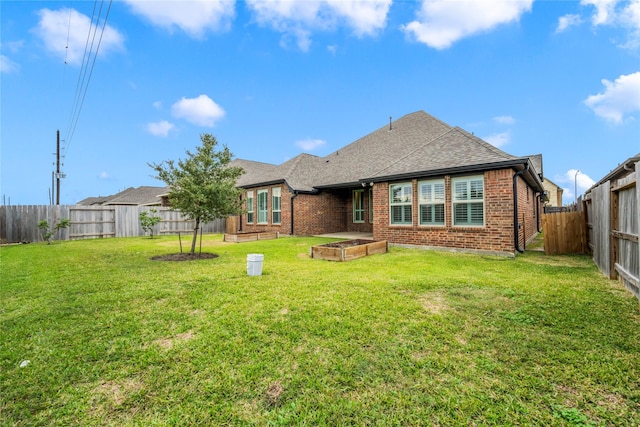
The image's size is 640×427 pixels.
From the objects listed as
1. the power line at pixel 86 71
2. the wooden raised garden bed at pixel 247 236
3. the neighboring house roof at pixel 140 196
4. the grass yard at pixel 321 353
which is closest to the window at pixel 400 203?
the grass yard at pixel 321 353

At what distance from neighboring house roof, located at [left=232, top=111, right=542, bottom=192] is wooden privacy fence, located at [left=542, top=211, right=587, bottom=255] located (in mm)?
1912

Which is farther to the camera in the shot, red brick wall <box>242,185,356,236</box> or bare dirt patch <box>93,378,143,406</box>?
red brick wall <box>242,185,356,236</box>

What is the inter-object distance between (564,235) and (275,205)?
1324cm

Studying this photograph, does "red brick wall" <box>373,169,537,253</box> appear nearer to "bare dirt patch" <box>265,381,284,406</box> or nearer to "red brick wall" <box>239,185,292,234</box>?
"red brick wall" <box>239,185,292,234</box>

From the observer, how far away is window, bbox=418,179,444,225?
9.73m

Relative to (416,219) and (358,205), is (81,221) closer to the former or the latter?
(358,205)

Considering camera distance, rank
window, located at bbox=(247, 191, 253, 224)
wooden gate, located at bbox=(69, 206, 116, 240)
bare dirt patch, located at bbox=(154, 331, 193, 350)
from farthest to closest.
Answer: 1. window, located at bbox=(247, 191, 253, 224)
2. wooden gate, located at bbox=(69, 206, 116, 240)
3. bare dirt patch, located at bbox=(154, 331, 193, 350)

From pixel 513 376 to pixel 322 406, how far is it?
5.62ft

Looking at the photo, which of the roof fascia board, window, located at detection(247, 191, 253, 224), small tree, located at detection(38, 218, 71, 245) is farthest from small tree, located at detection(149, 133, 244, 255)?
small tree, located at detection(38, 218, 71, 245)

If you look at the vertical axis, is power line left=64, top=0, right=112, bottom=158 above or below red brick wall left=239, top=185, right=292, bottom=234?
above

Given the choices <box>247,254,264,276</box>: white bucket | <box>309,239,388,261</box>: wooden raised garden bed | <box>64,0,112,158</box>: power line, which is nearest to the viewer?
<box>247,254,264,276</box>: white bucket

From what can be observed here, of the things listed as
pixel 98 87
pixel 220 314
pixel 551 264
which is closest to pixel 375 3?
pixel 551 264

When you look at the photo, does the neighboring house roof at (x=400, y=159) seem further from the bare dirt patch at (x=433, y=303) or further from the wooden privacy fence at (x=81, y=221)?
the bare dirt patch at (x=433, y=303)

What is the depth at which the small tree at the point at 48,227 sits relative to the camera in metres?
13.4
